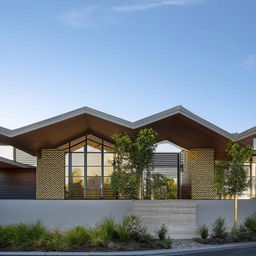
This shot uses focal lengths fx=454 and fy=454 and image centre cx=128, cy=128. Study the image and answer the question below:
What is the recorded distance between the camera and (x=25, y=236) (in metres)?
13.5

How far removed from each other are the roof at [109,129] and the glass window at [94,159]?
1.35m

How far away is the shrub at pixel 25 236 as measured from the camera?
43.5ft

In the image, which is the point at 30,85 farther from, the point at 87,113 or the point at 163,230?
the point at 163,230

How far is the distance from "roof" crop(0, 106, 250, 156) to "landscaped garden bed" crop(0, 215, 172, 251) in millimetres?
5123

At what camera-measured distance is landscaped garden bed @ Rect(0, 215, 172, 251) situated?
43.4 ft

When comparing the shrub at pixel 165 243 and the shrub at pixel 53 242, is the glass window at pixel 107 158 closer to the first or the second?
the shrub at pixel 165 243

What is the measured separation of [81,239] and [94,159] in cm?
1098

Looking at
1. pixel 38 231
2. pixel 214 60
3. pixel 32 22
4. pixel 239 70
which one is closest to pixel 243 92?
pixel 239 70

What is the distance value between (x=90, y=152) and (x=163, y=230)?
33.2ft

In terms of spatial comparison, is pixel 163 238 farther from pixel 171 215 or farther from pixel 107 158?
pixel 107 158

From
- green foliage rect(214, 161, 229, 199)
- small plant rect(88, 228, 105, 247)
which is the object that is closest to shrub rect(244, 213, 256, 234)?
green foliage rect(214, 161, 229, 199)

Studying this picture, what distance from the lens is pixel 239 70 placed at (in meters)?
25.2

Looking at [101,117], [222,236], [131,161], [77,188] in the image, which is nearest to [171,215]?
[222,236]

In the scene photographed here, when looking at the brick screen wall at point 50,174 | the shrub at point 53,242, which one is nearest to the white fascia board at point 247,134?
the shrub at point 53,242
